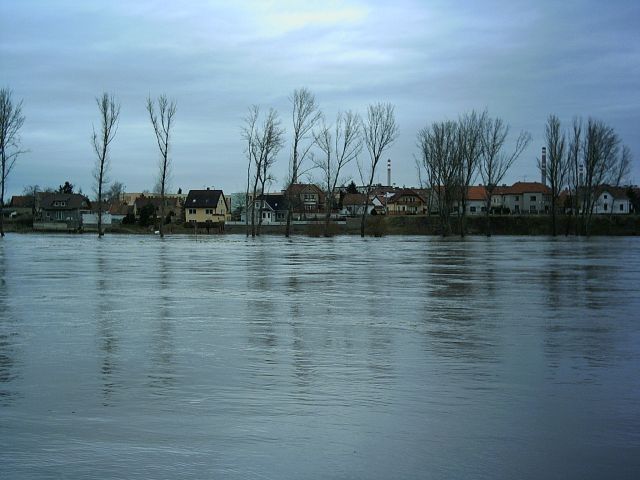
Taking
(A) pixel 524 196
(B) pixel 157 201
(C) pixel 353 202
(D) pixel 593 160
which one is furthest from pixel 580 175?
(B) pixel 157 201

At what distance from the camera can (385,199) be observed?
14575cm

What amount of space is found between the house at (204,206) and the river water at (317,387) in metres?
112

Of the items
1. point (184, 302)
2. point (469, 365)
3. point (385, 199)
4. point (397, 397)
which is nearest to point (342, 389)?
point (397, 397)

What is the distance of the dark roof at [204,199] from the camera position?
12562 centimetres

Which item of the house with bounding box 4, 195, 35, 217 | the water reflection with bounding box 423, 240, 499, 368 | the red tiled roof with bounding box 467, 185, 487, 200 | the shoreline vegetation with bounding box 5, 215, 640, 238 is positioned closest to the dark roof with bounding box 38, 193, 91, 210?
the house with bounding box 4, 195, 35, 217

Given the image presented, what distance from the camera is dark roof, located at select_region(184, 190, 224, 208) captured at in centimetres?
12562

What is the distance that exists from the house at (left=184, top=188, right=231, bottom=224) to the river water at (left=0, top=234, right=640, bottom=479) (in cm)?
11247

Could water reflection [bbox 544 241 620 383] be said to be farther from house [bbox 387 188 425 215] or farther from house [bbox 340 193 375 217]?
house [bbox 387 188 425 215]

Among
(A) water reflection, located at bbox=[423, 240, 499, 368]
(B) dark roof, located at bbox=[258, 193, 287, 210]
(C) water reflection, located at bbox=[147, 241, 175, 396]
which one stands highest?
(B) dark roof, located at bbox=[258, 193, 287, 210]

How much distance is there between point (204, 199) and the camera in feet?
414

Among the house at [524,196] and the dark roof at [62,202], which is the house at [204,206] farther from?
the house at [524,196]

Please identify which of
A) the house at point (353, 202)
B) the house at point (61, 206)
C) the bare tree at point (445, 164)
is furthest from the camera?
the house at point (353, 202)

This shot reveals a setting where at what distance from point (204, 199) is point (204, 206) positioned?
1.40m

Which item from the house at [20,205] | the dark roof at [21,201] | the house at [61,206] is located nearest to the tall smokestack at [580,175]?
the house at [61,206]
